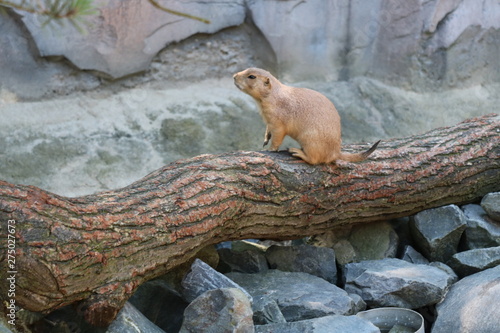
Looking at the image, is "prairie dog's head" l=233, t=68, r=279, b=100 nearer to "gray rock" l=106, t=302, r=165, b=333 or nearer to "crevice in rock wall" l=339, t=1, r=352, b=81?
"gray rock" l=106, t=302, r=165, b=333

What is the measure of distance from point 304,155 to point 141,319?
1.57 metres

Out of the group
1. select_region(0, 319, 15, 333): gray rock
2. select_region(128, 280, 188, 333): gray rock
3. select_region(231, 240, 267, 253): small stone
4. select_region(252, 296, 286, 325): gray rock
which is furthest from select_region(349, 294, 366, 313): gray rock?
select_region(0, 319, 15, 333): gray rock

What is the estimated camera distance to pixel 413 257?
186 inches

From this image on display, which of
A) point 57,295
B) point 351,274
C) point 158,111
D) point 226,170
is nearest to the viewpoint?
point 57,295

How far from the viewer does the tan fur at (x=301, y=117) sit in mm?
4328

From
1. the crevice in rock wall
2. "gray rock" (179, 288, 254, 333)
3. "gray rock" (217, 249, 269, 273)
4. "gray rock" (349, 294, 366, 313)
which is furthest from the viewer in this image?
the crevice in rock wall

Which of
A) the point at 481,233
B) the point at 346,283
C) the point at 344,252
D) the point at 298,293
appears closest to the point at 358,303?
the point at 346,283

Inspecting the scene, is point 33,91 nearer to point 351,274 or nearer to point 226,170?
point 226,170

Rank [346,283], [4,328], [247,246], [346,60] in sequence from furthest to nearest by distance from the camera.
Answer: [346,60], [247,246], [346,283], [4,328]

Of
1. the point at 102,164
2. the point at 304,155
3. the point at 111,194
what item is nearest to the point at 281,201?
the point at 304,155

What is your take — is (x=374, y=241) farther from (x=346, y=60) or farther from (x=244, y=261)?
(x=346, y=60)

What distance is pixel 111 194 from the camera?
365 cm

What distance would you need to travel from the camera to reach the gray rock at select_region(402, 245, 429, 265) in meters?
4.71

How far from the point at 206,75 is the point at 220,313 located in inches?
164
